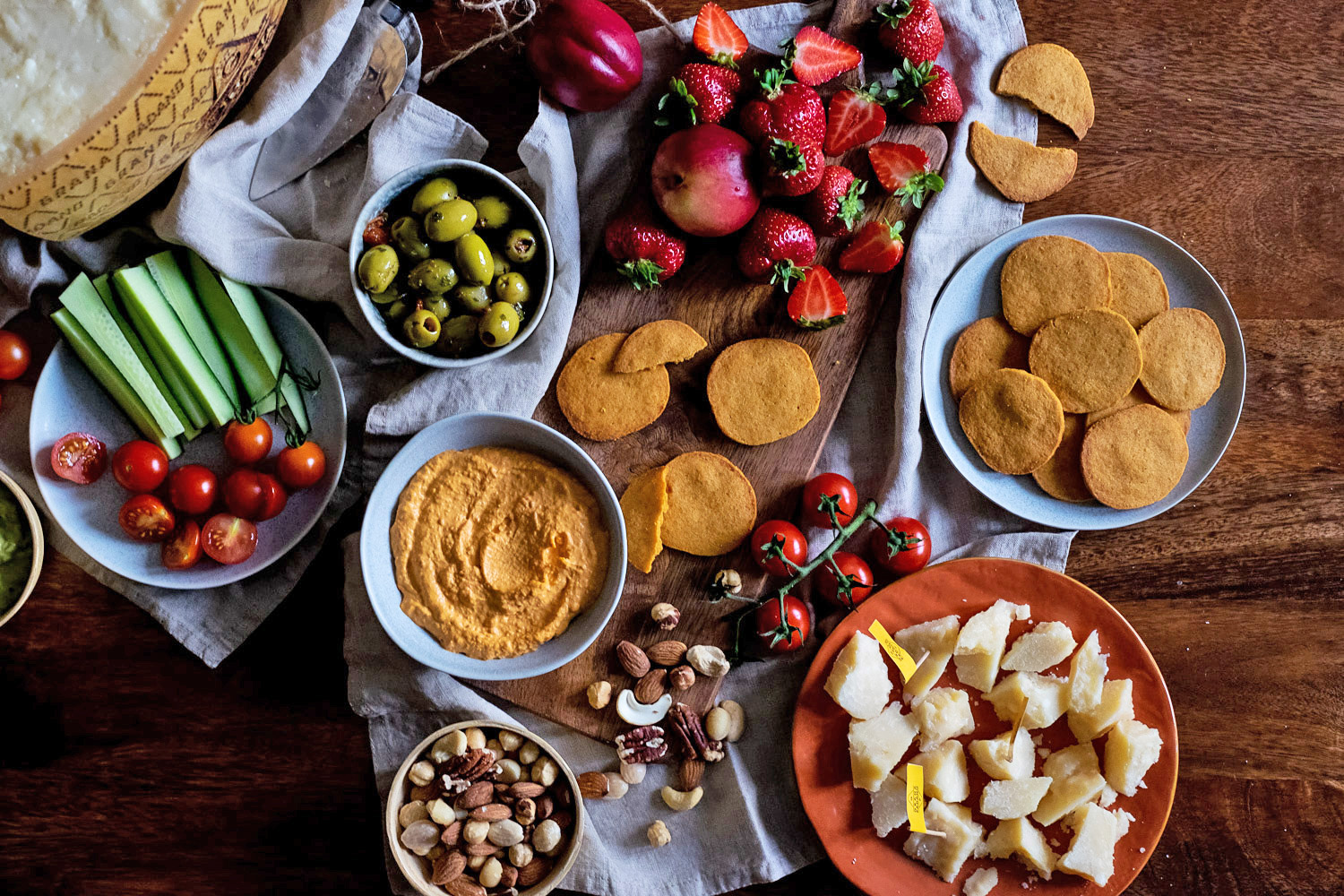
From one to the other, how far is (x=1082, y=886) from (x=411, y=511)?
2.12 meters

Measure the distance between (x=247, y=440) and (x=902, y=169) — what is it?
192 centimetres

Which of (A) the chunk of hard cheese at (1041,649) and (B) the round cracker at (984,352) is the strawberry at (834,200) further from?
(A) the chunk of hard cheese at (1041,649)

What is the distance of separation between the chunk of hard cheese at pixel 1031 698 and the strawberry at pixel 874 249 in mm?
1212

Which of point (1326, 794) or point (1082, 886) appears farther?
point (1326, 794)

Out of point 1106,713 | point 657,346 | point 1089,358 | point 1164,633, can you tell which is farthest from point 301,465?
point 1164,633

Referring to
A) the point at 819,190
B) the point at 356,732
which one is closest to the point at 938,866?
the point at 356,732

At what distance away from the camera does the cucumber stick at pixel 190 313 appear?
2.29m

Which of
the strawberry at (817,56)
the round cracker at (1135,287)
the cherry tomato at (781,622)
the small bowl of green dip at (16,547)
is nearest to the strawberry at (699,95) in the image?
the strawberry at (817,56)

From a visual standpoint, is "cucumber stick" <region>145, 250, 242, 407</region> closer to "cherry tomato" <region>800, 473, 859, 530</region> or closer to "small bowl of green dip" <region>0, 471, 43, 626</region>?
"small bowl of green dip" <region>0, 471, 43, 626</region>

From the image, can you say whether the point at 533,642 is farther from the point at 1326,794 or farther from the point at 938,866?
the point at 1326,794

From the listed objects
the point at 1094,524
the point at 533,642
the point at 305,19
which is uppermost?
the point at 305,19

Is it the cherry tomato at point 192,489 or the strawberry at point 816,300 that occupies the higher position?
the cherry tomato at point 192,489

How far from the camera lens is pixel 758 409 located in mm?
2381

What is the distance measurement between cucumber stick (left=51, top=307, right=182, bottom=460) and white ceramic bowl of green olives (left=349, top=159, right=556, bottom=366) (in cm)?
67
